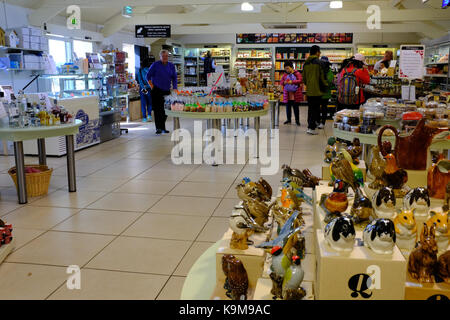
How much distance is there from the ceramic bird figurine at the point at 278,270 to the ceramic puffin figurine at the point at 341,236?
160 millimetres

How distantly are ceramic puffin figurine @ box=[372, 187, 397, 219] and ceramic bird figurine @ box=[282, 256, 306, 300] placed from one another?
51 centimetres

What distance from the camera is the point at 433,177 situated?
1994 millimetres

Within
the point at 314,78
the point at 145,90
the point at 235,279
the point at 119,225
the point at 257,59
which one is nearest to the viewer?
the point at 235,279

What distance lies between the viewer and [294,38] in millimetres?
16234

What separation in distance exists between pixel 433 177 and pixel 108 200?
319 centimetres

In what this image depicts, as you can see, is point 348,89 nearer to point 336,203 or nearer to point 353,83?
point 353,83

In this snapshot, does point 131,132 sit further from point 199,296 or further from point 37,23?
point 199,296

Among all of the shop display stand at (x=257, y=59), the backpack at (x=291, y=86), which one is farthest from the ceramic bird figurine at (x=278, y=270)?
the shop display stand at (x=257, y=59)

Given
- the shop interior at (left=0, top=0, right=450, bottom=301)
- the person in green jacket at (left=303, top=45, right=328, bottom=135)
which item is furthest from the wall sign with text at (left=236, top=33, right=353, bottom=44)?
the person in green jacket at (left=303, top=45, right=328, bottom=135)

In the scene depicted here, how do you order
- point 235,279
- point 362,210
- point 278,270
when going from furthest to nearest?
point 362,210, point 235,279, point 278,270

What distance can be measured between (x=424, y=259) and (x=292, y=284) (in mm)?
458

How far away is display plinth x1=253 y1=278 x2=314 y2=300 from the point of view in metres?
1.33

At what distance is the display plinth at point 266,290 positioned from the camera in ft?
4.35

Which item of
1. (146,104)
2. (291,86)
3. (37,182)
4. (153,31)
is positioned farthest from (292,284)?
(153,31)
